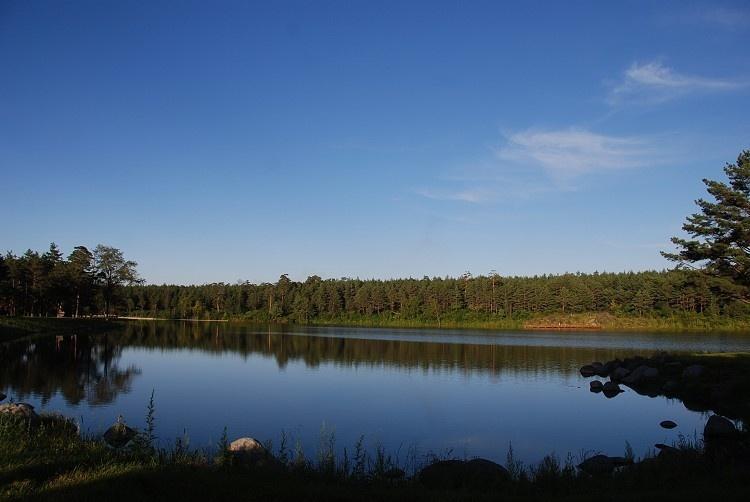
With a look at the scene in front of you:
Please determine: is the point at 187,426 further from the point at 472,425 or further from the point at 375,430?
the point at 472,425

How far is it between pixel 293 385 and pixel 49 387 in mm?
12605

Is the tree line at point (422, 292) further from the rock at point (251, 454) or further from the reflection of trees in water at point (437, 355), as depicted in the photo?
the rock at point (251, 454)

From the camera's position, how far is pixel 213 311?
159 m

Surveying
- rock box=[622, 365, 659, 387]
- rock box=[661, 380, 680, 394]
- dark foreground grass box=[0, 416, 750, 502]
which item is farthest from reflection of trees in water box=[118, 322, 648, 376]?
dark foreground grass box=[0, 416, 750, 502]

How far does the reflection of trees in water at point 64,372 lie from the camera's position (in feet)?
86.9

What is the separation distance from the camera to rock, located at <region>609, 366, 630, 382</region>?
118 feet

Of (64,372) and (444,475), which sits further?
(64,372)

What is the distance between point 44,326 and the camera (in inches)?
2680

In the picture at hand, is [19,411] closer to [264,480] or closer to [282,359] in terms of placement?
[264,480]

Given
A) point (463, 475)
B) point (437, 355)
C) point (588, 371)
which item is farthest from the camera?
point (437, 355)

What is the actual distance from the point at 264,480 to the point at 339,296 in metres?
138

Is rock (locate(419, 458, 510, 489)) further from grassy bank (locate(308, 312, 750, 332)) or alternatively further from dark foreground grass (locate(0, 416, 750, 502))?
grassy bank (locate(308, 312, 750, 332))

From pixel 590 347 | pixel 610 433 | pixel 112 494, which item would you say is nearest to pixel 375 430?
pixel 610 433

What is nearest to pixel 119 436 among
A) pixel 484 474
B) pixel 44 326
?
pixel 484 474
